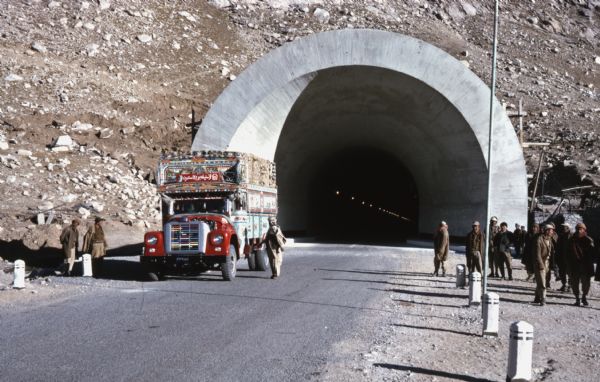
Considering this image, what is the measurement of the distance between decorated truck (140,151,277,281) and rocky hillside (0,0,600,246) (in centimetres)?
1000

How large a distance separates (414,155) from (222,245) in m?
18.3

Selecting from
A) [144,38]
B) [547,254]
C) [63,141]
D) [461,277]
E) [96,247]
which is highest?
[144,38]

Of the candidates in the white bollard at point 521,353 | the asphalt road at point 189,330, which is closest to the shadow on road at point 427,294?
the asphalt road at point 189,330

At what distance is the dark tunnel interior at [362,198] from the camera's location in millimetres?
38219

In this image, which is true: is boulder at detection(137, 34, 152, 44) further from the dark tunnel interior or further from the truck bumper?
the truck bumper

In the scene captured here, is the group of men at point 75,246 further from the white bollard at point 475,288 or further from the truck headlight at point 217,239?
the white bollard at point 475,288

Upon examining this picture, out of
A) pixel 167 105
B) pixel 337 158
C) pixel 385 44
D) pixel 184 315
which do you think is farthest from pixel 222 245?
pixel 167 105

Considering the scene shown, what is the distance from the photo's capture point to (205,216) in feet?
50.9

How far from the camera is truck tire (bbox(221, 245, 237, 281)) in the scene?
1492 cm

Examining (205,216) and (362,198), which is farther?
(362,198)

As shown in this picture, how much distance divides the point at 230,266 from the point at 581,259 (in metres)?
8.33

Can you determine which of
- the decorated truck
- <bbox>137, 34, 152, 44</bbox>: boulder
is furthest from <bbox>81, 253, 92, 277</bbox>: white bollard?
<bbox>137, 34, 152, 44</bbox>: boulder

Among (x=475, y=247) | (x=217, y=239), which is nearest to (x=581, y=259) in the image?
(x=475, y=247)

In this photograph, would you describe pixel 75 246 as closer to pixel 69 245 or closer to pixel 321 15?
pixel 69 245
